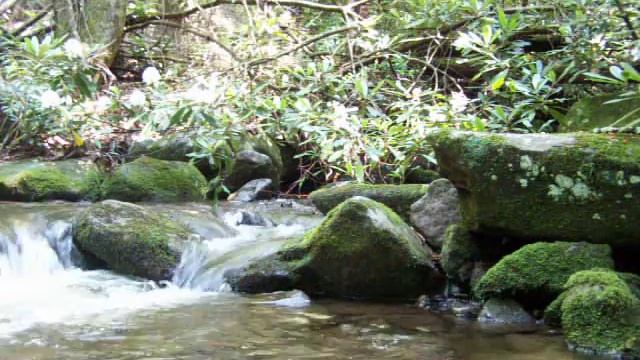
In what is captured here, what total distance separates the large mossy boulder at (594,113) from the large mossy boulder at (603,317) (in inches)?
61.2

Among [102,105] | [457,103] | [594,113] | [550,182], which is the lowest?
[550,182]

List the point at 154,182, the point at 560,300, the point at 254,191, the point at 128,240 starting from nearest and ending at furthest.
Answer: the point at 560,300 < the point at 128,240 < the point at 154,182 < the point at 254,191

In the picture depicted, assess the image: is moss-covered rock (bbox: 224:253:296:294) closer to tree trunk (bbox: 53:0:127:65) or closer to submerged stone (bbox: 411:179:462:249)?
submerged stone (bbox: 411:179:462:249)

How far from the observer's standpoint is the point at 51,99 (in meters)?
3.29

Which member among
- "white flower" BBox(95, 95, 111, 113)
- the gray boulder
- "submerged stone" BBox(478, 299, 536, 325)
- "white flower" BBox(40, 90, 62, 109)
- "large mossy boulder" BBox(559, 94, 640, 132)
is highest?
"white flower" BBox(40, 90, 62, 109)

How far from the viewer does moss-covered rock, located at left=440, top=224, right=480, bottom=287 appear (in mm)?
4887

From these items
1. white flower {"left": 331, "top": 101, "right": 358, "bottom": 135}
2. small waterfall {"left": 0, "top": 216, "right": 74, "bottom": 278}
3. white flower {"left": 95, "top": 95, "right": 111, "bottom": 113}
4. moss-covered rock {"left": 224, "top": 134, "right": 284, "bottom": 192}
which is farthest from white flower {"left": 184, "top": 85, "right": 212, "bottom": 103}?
moss-covered rock {"left": 224, "top": 134, "right": 284, "bottom": 192}

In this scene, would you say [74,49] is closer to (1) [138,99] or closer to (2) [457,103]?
(1) [138,99]

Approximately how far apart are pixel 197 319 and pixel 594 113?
3248 mm

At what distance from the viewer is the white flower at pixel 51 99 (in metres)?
3.28

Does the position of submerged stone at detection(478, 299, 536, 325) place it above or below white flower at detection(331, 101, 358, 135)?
below

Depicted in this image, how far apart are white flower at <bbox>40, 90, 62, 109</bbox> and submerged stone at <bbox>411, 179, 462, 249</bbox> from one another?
9.85ft

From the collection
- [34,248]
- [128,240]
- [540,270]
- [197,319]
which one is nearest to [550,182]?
[540,270]

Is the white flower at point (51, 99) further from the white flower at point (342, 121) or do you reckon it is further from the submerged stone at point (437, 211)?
the submerged stone at point (437, 211)
